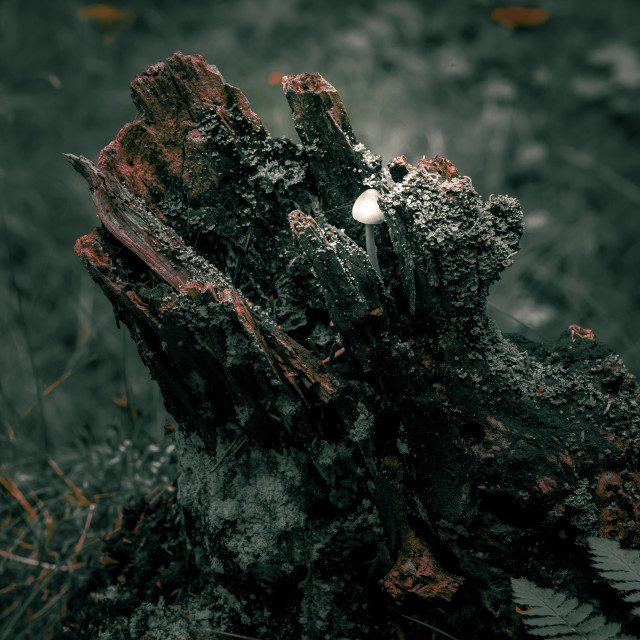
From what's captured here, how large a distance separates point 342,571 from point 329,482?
0.23 meters

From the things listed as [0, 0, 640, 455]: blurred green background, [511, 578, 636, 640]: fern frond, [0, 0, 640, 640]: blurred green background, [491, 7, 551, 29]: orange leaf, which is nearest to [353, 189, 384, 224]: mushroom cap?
[511, 578, 636, 640]: fern frond

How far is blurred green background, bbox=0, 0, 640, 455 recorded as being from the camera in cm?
331

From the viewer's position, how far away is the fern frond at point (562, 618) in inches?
43.7

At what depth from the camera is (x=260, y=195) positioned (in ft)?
5.13

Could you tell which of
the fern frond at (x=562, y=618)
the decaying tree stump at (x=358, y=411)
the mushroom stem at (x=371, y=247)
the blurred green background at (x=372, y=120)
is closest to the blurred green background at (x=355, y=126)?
the blurred green background at (x=372, y=120)

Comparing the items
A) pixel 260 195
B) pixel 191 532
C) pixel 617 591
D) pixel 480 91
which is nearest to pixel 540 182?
pixel 480 91

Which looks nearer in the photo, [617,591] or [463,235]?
[617,591]

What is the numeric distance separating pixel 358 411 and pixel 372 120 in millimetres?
2593

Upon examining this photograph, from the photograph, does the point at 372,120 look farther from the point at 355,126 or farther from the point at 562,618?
the point at 562,618

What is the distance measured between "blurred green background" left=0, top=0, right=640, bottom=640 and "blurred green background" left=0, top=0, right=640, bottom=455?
12mm

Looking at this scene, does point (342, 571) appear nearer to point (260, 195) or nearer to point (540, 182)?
point (260, 195)

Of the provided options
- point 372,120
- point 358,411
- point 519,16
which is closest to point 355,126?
point 372,120

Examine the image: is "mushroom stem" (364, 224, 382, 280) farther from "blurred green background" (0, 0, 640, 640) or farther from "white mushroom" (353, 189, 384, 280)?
"blurred green background" (0, 0, 640, 640)

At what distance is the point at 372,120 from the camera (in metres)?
3.47
